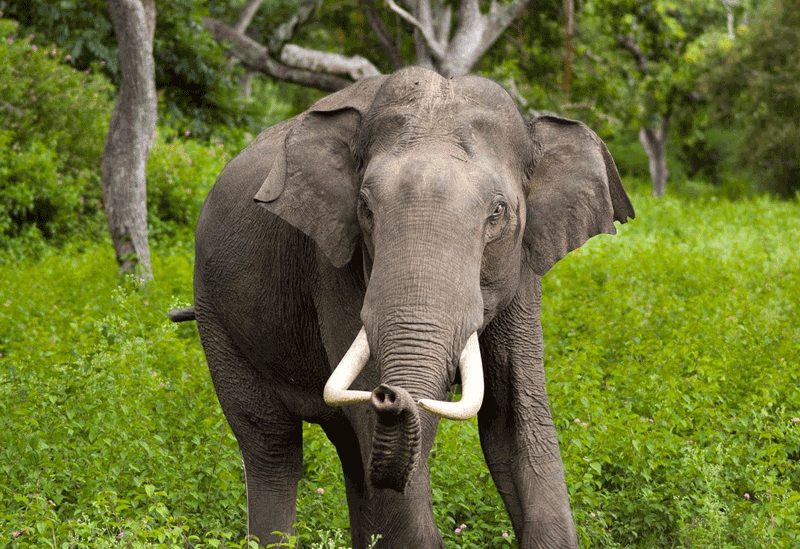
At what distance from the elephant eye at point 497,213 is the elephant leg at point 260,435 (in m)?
1.94

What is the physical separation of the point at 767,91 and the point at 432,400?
892 inches

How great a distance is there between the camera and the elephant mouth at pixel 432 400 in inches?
130

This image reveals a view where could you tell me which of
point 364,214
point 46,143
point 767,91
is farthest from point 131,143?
point 767,91

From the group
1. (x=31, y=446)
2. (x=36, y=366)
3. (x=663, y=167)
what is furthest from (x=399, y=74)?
(x=663, y=167)

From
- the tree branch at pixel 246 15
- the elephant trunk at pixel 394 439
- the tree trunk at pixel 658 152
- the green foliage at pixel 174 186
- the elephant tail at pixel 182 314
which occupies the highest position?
the elephant trunk at pixel 394 439

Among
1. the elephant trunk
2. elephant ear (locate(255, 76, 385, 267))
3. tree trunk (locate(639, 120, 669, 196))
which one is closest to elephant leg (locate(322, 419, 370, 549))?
elephant ear (locate(255, 76, 385, 267))

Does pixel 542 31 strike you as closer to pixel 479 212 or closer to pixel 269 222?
pixel 269 222

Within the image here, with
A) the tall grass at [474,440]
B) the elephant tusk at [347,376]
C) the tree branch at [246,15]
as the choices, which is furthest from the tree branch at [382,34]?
the elephant tusk at [347,376]

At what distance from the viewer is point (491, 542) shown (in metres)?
5.25

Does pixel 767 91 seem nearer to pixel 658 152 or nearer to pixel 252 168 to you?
pixel 658 152

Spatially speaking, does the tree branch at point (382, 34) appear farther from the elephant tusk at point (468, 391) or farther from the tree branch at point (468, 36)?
the elephant tusk at point (468, 391)

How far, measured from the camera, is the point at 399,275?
11.8 feet

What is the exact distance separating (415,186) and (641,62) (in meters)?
18.2

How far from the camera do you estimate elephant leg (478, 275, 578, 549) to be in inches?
172
